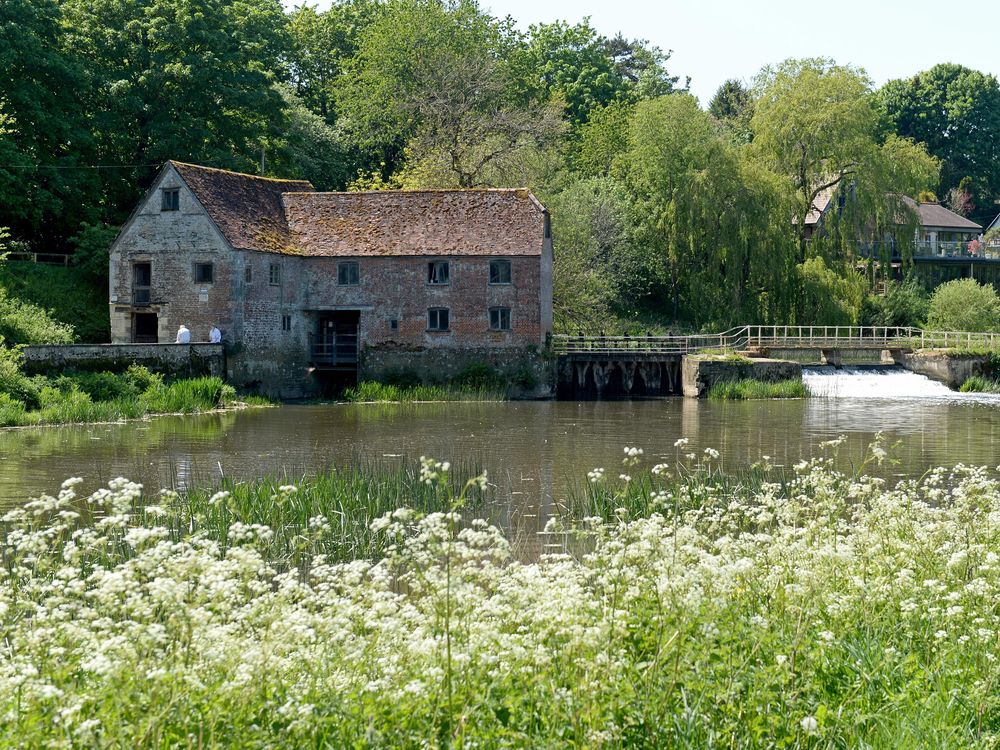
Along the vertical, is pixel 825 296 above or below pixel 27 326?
above

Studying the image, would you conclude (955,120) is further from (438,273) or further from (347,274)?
(347,274)

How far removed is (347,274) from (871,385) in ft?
69.6

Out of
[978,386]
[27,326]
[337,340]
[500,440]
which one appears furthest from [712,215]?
[27,326]

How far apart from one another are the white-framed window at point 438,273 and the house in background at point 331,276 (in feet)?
0.13

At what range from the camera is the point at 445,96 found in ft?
205

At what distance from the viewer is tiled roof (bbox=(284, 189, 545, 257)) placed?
4581cm

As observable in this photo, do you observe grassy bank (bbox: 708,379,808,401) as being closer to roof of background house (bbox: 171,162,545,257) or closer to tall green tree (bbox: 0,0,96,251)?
roof of background house (bbox: 171,162,545,257)

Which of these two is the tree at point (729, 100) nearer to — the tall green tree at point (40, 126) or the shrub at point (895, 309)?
the shrub at point (895, 309)

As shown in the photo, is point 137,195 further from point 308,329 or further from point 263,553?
point 263,553

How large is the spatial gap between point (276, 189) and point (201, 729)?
145 ft

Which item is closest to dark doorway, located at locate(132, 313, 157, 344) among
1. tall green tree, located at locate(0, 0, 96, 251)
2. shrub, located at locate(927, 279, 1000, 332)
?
tall green tree, located at locate(0, 0, 96, 251)

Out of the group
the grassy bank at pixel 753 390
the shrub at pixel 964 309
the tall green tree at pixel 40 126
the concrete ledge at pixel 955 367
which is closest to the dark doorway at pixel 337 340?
the tall green tree at pixel 40 126

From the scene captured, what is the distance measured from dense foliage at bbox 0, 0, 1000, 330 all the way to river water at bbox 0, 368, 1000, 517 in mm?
13311

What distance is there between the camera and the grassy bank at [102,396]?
107 ft
